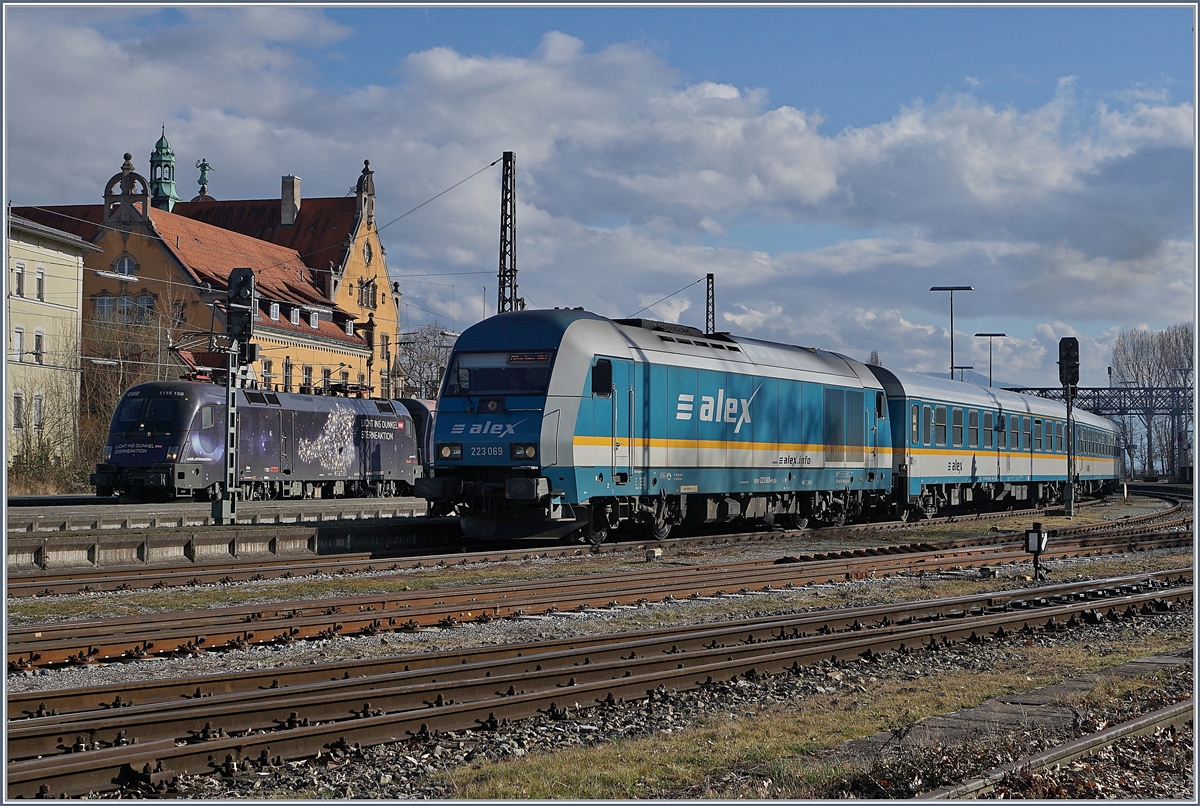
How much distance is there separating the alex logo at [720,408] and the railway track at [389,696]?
930cm

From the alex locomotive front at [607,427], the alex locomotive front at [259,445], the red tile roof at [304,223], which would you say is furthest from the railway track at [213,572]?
the red tile roof at [304,223]

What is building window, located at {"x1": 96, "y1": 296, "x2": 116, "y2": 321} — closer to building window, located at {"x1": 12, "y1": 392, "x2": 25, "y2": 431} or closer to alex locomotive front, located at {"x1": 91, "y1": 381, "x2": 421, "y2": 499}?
building window, located at {"x1": 12, "y1": 392, "x2": 25, "y2": 431}

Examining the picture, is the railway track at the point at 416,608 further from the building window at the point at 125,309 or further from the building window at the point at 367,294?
the building window at the point at 367,294

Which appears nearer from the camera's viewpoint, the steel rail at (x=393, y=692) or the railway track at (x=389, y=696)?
the railway track at (x=389, y=696)

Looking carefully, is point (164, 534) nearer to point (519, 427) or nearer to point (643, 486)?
point (519, 427)

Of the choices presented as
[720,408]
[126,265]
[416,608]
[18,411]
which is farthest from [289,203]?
[416,608]

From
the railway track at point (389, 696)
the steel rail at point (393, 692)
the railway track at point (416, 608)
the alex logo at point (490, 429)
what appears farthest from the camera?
the alex logo at point (490, 429)

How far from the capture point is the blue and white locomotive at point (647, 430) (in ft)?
62.7

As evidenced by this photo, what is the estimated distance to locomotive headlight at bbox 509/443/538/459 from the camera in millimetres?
18859

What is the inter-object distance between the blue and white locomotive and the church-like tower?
80.9 m

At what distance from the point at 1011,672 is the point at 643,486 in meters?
11.0

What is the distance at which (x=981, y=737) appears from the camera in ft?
24.2

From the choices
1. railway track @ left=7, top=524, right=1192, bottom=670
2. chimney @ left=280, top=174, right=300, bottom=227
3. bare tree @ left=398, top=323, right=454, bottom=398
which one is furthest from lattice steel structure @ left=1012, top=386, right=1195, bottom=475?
railway track @ left=7, top=524, right=1192, bottom=670

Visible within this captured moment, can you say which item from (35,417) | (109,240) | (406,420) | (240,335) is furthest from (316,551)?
(109,240)
